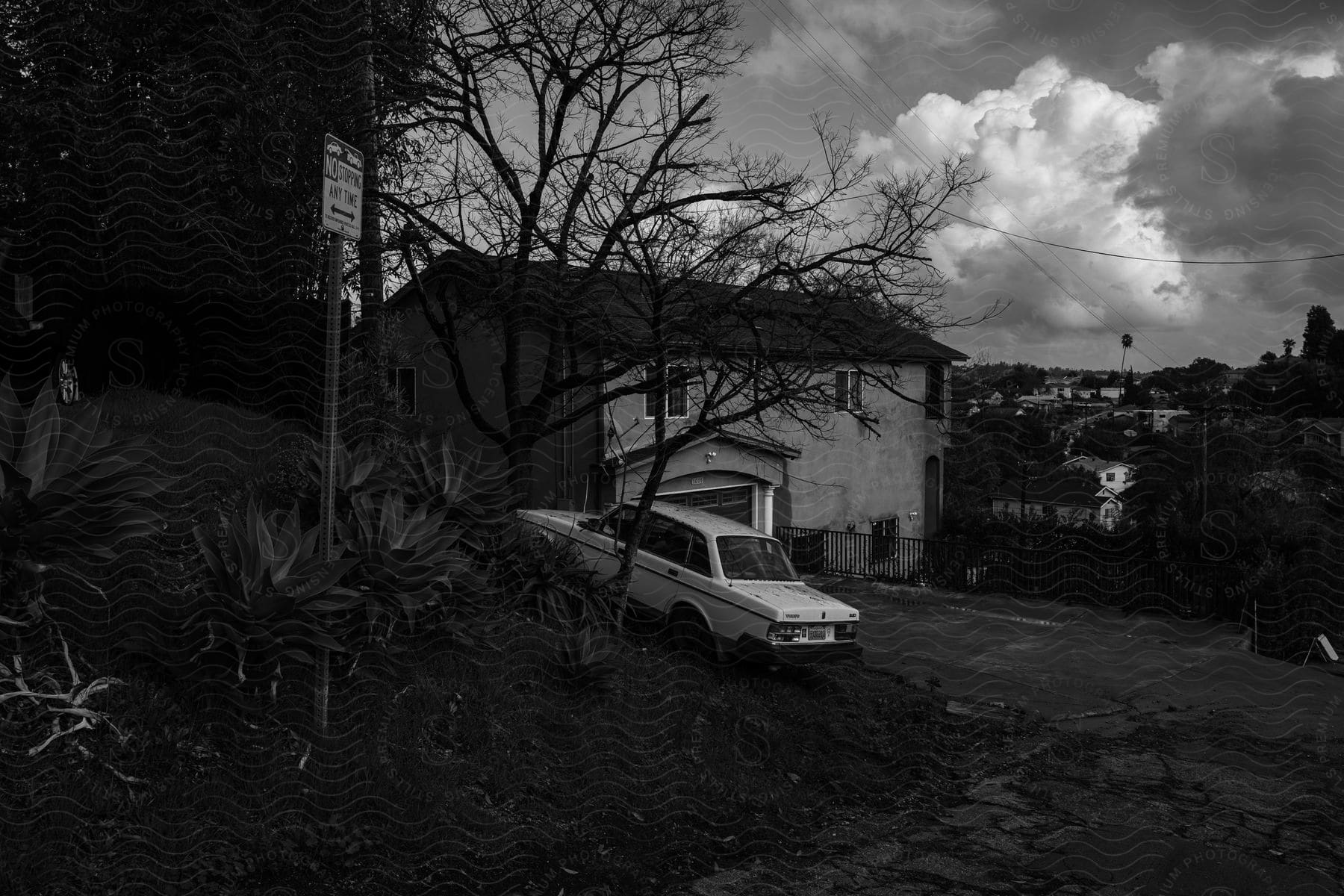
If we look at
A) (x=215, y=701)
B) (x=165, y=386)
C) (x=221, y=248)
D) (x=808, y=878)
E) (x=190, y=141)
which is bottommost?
(x=808, y=878)

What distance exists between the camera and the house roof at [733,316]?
321 inches

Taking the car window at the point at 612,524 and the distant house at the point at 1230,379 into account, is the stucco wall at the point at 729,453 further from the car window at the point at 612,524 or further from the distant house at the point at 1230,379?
the distant house at the point at 1230,379

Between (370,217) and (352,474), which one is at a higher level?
(370,217)

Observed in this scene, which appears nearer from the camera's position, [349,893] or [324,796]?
[349,893]

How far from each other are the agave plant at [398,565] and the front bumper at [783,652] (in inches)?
109

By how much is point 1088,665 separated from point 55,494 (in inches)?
461

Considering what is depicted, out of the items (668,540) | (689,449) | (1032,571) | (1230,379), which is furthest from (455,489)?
(1230,379)

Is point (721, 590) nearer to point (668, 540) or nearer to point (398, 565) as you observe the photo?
point (668, 540)

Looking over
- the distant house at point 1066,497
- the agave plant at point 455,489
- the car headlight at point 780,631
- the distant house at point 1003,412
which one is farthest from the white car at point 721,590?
the distant house at point 1066,497

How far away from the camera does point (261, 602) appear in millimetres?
4820

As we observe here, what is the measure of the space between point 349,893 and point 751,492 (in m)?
16.7

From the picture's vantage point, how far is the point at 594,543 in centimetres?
1007

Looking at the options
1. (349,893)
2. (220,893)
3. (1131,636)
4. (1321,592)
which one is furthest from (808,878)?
(1321,592)

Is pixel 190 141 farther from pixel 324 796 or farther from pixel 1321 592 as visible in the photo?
pixel 1321 592
